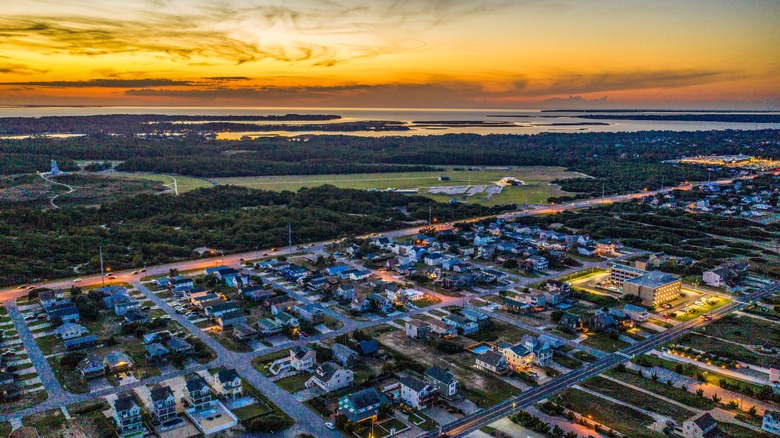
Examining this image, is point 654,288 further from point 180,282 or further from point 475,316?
point 180,282

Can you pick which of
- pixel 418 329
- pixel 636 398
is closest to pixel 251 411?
pixel 418 329

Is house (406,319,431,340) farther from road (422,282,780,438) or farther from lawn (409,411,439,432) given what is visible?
lawn (409,411,439,432)

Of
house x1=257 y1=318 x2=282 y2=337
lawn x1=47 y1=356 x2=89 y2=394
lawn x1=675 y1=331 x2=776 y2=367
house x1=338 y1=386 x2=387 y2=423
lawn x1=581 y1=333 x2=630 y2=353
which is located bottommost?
lawn x1=581 y1=333 x2=630 y2=353

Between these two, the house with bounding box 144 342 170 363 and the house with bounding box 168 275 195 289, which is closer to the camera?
Result: the house with bounding box 144 342 170 363

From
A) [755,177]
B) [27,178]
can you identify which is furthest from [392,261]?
[755,177]

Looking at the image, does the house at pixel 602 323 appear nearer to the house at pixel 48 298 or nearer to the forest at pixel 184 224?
the forest at pixel 184 224

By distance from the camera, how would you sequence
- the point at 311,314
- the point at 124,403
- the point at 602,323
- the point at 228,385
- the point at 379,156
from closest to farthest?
the point at 124,403, the point at 228,385, the point at 602,323, the point at 311,314, the point at 379,156

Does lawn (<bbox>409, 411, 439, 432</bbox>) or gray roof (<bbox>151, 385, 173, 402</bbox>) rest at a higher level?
gray roof (<bbox>151, 385, 173, 402</bbox>)

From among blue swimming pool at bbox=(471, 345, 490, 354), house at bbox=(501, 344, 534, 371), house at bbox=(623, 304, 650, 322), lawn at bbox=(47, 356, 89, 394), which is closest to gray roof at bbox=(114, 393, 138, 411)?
lawn at bbox=(47, 356, 89, 394)
